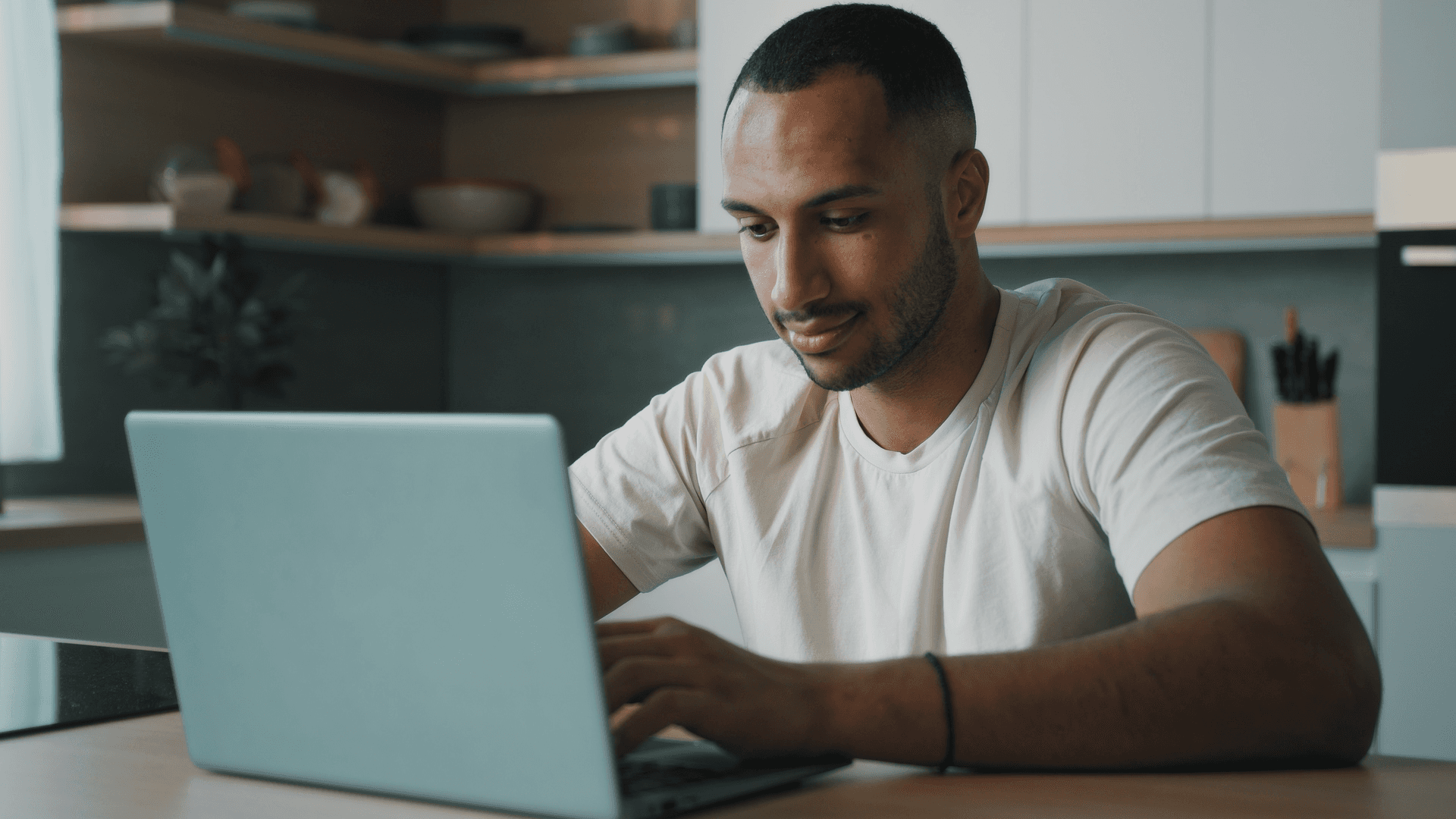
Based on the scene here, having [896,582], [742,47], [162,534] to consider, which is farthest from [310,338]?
[162,534]

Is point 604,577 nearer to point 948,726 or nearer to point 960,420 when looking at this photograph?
point 960,420

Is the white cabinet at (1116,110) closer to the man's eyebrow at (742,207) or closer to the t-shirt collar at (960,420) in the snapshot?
the t-shirt collar at (960,420)

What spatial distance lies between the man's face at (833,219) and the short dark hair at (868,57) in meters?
0.01

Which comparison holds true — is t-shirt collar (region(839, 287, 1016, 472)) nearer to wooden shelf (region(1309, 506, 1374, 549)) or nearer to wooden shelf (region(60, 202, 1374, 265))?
wooden shelf (region(1309, 506, 1374, 549))

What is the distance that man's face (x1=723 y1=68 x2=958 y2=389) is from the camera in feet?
3.75

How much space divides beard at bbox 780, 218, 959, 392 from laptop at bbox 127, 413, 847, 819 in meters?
0.43

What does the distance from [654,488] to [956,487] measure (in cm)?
32

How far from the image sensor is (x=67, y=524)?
7.66 ft

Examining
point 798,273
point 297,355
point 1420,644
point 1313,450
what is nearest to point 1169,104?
point 1313,450

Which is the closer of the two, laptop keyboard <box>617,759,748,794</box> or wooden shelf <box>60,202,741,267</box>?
laptop keyboard <box>617,759,748,794</box>

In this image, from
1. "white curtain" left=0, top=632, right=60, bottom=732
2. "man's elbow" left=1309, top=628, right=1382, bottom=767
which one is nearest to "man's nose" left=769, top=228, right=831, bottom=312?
"man's elbow" left=1309, top=628, right=1382, bottom=767

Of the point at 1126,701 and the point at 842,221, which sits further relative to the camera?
the point at 842,221

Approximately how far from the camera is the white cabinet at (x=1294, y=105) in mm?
2514

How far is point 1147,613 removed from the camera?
965mm
